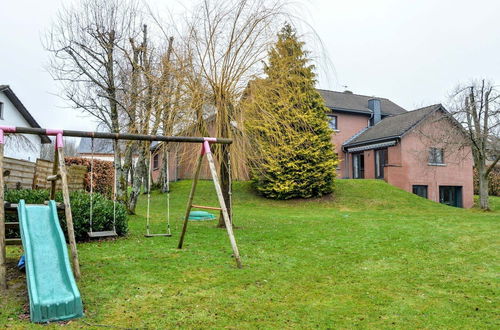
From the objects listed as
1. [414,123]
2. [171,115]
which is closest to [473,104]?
[414,123]

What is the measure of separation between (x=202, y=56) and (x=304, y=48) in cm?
267

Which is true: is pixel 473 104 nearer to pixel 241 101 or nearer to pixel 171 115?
pixel 241 101

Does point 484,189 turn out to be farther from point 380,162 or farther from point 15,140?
point 15,140

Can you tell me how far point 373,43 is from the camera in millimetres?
12336

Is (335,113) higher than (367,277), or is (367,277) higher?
(335,113)

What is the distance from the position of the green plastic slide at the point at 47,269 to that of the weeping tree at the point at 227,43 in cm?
488

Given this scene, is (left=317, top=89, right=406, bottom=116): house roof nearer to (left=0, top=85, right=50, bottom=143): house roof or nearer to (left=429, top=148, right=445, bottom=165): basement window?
(left=429, top=148, right=445, bottom=165): basement window

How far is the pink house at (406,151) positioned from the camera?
2600 centimetres

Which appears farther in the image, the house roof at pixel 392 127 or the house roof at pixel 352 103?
the house roof at pixel 352 103

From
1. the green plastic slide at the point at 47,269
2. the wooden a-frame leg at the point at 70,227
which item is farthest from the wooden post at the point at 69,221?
the green plastic slide at the point at 47,269

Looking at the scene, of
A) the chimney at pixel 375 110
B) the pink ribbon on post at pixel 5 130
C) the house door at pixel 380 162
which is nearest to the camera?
the pink ribbon on post at pixel 5 130

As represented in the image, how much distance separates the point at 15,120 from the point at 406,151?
27.2 m

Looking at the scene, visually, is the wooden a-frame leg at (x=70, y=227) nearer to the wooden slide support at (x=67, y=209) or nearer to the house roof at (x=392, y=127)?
the wooden slide support at (x=67, y=209)

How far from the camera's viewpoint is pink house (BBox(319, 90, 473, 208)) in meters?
26.0
